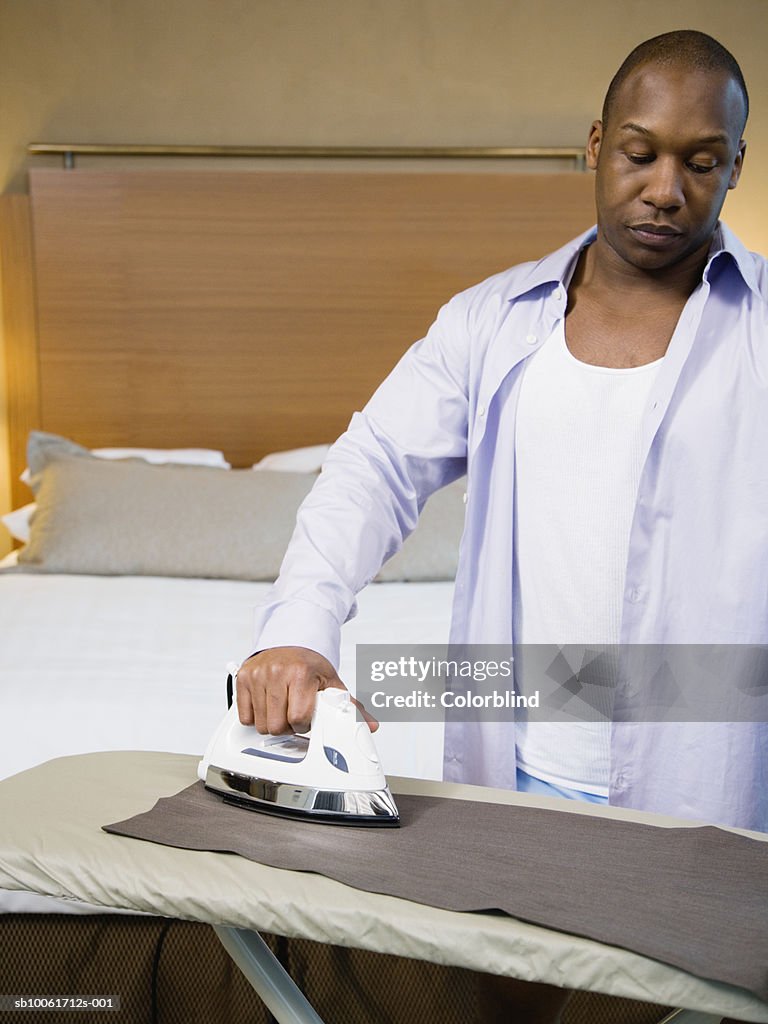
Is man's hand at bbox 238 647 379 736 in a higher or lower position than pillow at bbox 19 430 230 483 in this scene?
lower

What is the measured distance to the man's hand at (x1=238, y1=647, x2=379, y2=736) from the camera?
106 centimetres

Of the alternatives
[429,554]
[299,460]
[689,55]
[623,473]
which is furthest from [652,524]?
[299,460]

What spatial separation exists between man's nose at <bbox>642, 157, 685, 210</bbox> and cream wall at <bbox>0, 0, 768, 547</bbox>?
267 cm

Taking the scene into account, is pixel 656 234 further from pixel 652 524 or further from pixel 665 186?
pixel 652 524

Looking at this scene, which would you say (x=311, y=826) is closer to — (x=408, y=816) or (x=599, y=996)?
(x=408, y=816)

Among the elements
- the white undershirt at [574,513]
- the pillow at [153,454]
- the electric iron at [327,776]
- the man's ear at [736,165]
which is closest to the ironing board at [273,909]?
the electric iron at [327,776]

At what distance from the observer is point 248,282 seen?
376 cm

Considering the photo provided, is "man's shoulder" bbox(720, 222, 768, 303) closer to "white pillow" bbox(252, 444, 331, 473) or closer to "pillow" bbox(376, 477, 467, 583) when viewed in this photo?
"pillow" bbox(376, 477, 467, 583)

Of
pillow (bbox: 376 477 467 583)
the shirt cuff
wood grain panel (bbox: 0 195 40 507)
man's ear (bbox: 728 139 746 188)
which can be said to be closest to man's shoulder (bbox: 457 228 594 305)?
man's ear (bbox: 728 139 746 188)

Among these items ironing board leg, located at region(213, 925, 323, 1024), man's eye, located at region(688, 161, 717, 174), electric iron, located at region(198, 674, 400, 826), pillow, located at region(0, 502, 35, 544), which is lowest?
ironing board leg, located at region(213, 925, 323, 1024)

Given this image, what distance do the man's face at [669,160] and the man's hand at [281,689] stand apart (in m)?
0.62

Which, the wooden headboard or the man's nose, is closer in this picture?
the man's nose

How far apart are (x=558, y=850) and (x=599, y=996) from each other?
0.90 metres

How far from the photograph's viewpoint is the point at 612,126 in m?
1.30
